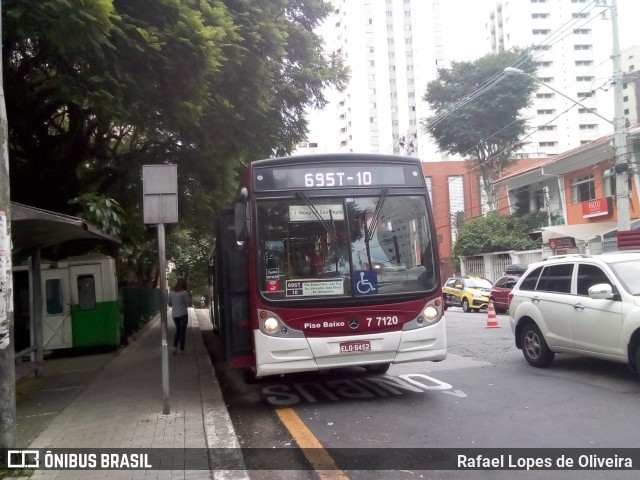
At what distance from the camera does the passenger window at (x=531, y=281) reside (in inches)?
386

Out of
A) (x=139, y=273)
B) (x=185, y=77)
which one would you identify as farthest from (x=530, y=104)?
(x=185, y=77)

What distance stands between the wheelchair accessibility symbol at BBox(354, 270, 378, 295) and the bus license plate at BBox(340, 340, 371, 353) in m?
0.64

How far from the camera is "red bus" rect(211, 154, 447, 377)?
7520 mm

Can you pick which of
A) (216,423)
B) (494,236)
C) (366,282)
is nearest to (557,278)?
(366,282)

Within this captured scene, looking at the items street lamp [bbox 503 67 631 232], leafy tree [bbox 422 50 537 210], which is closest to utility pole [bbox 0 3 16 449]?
street lamp [bbox 503 67 631 232]

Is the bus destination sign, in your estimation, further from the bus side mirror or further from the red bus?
the bus side mirror

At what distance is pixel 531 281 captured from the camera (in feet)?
32.6

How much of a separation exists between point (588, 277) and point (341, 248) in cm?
378

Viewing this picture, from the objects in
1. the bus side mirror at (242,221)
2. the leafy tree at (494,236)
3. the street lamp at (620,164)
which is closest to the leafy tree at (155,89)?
the bus side mirror at (242,221)

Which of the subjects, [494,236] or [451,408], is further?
[494,236]

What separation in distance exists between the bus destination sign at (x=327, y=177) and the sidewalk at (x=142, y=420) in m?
3.04

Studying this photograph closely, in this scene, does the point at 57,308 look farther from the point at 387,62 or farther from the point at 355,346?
the point at 387,62

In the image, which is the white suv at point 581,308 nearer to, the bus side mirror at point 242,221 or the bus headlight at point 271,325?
the bus headlight at point 271,325

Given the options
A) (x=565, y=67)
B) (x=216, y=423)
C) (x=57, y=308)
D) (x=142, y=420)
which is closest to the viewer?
(x=216, y=423)
